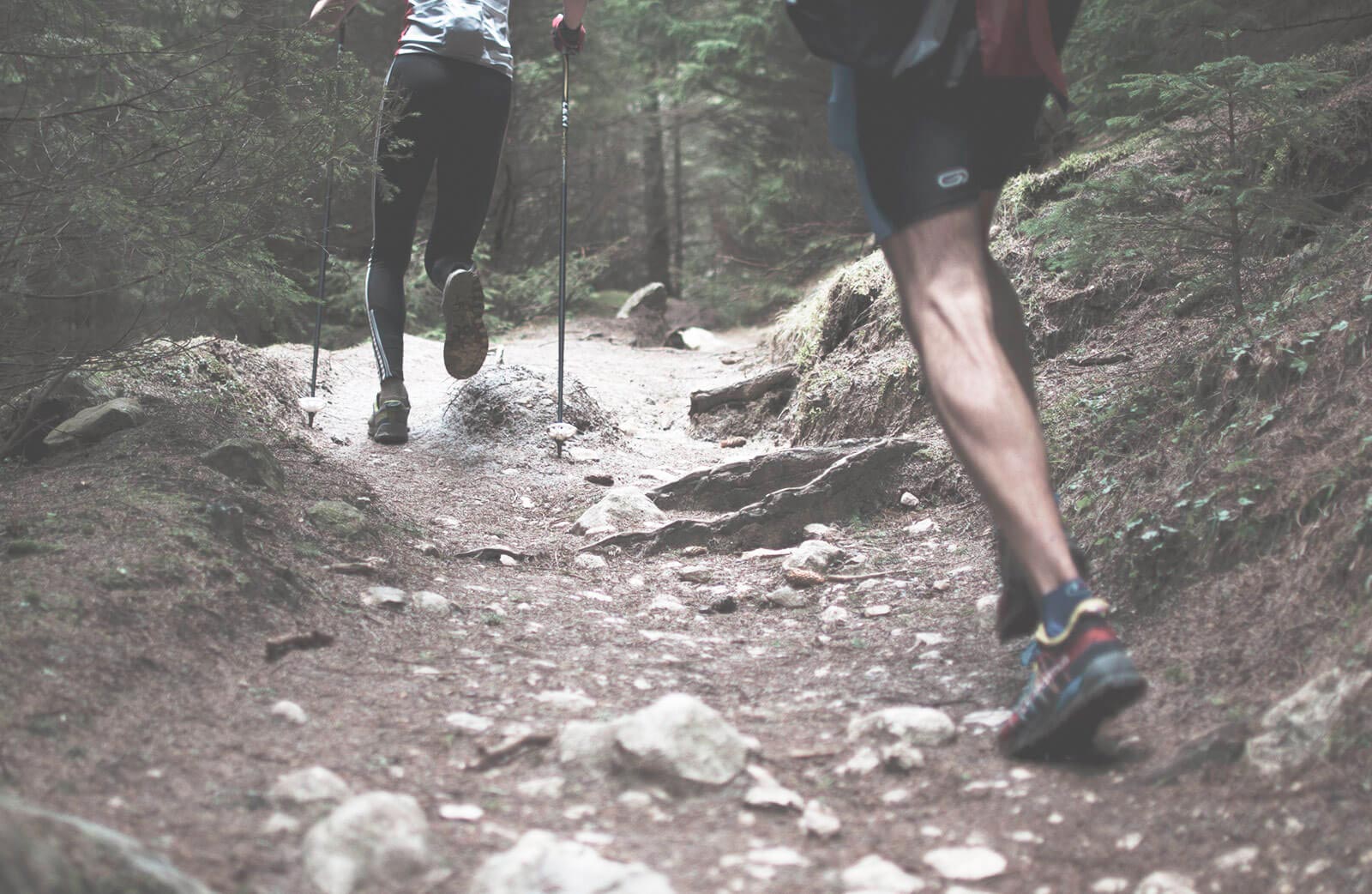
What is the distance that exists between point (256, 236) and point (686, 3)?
12.5 metres

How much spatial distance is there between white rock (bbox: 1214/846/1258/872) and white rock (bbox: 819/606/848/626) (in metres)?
1.38

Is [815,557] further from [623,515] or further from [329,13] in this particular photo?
[329,13]

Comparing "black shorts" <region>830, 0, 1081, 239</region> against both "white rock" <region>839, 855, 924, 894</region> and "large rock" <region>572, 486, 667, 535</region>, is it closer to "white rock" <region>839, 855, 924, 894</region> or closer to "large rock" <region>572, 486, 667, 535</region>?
"white rock" <region>839, 855, 924, 894</region>

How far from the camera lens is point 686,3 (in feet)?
47.6

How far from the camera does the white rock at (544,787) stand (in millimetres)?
1559

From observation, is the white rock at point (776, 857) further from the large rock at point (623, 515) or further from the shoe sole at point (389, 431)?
the shoe sole at point (389, 431)

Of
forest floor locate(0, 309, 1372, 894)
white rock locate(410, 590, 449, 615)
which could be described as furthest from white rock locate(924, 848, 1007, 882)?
white rock locate(410, 590, 449, 615)

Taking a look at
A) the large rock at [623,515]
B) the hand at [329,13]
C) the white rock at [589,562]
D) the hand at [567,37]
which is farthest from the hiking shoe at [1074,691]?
the hand at [567,37]

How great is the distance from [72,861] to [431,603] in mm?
1513

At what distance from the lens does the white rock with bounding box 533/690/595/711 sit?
1918 mm

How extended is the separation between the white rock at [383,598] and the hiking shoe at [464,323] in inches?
82.9

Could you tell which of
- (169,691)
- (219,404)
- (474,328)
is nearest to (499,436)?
(474,328)

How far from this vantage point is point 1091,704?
1545 millimetres

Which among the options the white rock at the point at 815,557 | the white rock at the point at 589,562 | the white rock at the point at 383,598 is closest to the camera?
the white rock at the point at 383,598
